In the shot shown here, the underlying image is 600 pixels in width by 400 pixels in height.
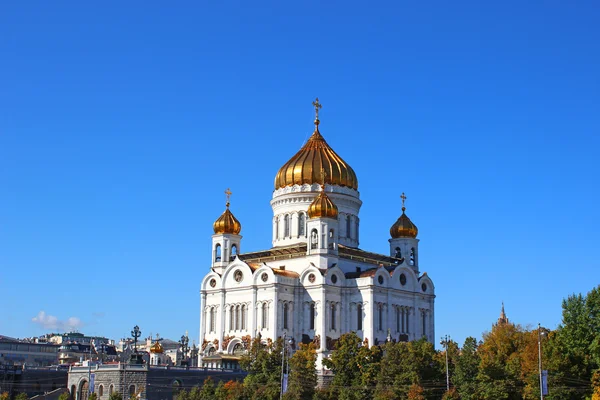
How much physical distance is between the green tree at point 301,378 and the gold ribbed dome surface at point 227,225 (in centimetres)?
2060

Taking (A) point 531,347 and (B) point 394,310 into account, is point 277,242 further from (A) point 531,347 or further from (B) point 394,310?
(A) point 531,347

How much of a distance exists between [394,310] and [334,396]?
18.0m

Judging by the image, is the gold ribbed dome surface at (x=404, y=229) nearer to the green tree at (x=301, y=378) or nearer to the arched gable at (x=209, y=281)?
the arched gable at (x=209, y=281)

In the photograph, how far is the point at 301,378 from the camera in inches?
2621

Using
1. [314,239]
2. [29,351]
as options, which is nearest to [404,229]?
[314,239]

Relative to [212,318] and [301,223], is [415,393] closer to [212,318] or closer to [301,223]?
[212,318]

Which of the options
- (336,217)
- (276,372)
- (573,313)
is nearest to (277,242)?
(336,217)

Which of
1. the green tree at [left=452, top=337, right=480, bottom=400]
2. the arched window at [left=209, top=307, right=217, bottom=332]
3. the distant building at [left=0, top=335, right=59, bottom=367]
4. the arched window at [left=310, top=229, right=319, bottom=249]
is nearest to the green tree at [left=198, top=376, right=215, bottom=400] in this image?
the arched window at [left=209, top=307, right=217, bottom=332]

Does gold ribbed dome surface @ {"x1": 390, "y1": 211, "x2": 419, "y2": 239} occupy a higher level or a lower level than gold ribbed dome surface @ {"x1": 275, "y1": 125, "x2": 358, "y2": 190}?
lower

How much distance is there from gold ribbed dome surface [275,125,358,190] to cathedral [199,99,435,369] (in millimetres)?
94

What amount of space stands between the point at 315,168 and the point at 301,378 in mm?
25788

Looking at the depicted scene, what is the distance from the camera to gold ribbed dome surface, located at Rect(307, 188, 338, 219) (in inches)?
3169

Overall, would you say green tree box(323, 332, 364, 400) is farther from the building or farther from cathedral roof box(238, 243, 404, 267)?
cathedral roof box(238, 243, 404, 267)

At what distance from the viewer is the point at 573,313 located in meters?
61.4
